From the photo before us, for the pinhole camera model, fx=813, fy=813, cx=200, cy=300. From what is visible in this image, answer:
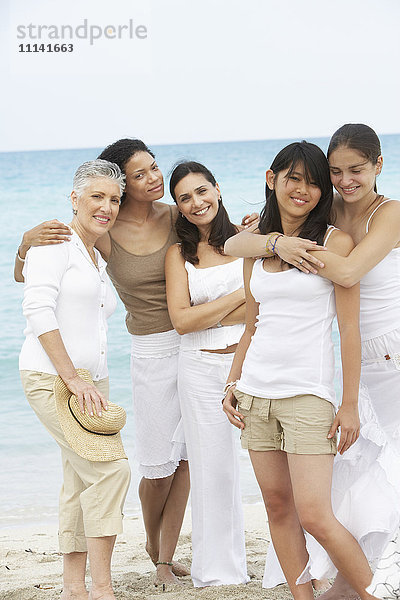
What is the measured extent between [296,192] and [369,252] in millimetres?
310

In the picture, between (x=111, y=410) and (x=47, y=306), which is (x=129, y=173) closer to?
(x=47, y=306)

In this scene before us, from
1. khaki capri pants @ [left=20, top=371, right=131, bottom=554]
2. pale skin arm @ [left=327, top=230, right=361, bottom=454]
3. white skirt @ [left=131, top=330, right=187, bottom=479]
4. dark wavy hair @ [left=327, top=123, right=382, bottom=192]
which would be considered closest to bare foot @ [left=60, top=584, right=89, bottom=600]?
khaki capri pants @ [left=20, top=371, right=131, bottom=554]

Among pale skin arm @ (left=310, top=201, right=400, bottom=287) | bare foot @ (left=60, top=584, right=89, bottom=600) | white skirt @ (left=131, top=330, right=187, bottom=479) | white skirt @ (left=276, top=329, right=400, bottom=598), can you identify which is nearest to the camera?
pale skin arm @ (left=310, top=201, right=400, bottom=287)

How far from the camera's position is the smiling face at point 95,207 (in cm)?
306

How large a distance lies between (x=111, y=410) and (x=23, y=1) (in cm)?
2091

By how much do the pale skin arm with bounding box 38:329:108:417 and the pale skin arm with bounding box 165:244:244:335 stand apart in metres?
0.54

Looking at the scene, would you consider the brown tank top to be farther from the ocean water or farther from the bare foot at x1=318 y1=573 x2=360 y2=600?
the bare foot at x1=318 y1=573 x2=360 y2=600

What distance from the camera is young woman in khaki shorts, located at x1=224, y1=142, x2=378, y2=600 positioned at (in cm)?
256

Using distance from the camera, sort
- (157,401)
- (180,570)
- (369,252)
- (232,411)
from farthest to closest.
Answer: (180,570)
(157,401)
(232,411)
(369,252)

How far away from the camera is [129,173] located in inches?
133

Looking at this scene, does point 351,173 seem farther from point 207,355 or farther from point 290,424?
point 207,355

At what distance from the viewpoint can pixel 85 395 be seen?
289 cm

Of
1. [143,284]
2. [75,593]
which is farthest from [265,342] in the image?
[75,593]

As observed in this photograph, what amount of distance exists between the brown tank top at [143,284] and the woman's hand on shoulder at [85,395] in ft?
2.11
